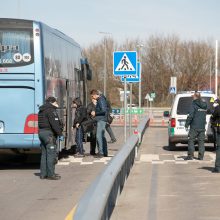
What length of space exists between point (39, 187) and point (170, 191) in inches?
96.0

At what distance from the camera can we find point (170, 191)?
12.1 metres

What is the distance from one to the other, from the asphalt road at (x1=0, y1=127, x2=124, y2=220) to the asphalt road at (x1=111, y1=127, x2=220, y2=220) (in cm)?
86

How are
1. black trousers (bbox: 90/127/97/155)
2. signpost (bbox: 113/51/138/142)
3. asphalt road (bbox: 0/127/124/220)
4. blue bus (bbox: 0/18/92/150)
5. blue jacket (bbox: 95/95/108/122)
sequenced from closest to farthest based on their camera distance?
asphalt road (bbox: 0/127/124/220) < blue bus (bbox: 0/18/92/150) < blue jacket (bbox: 95/95/108/122) < signpost (bbox: 113/51/138/142) < black trousers (bbox: 90/127/97/155)

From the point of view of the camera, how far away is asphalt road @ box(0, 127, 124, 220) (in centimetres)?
1003

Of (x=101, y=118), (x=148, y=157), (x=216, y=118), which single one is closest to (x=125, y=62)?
(x=101, y=118)

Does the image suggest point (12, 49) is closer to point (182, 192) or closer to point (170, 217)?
point (182, 192)

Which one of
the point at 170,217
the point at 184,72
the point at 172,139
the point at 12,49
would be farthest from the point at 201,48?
the point at 170,217

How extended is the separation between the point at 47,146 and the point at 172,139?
8.40m

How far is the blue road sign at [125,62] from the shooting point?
19728mm

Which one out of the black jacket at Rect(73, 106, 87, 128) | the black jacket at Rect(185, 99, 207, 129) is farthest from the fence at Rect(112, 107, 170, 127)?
the black jacket at Rect(185, 99, 207, 129)


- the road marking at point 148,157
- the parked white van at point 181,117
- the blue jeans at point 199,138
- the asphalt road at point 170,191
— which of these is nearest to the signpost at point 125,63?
the road marking at point 148,157

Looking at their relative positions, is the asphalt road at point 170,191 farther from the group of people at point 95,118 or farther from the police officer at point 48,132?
the police officer at point 48,132

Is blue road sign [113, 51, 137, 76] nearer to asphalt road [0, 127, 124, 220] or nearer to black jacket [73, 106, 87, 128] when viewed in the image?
black jacket [73, 106, 87, 128]

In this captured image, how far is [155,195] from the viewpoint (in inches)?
456
